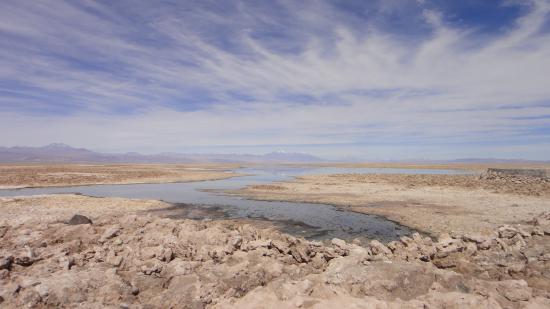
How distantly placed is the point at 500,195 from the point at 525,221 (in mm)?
14319

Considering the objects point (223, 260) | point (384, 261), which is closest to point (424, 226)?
point (384, 261)

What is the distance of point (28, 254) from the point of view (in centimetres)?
1059

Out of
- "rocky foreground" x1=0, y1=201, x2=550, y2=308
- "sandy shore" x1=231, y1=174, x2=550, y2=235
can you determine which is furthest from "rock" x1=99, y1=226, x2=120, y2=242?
"sandy shore" x1=231, y1=174, x2=550, y2=235

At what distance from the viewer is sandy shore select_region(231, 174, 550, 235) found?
77.1 feet

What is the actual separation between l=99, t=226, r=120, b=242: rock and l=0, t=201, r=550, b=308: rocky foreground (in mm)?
34

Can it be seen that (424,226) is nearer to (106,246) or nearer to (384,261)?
(384,261)

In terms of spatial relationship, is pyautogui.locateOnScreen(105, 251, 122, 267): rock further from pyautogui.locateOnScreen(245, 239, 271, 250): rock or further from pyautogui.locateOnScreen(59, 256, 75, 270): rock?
pyautogui.locateOnScreen(245, 239, 271, 250): rock

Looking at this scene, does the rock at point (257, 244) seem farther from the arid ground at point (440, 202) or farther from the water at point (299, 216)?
the arid ground at point (440, 202)

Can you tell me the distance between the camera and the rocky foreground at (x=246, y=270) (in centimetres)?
880

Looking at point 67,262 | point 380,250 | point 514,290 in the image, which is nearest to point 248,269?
point 380,250

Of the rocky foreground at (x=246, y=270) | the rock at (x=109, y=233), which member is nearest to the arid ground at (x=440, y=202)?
the rocky foreground at (x=246, y=270)

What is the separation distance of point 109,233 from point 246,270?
17.2ft

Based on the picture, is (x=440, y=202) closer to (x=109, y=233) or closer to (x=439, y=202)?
(x=439, y=202)

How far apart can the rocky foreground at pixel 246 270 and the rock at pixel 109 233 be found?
0.11 ft
